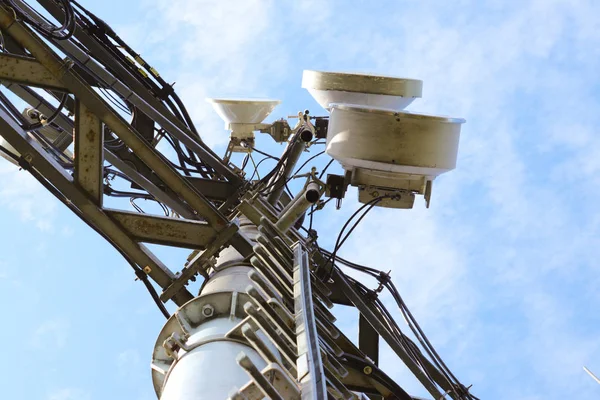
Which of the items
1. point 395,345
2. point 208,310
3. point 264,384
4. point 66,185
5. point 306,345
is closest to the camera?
point 264,384

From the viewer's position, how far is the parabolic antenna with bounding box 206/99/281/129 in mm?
10789

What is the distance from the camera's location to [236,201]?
920cm

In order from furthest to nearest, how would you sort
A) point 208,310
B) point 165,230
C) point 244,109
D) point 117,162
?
1. point 244,109
2. point 117,162
3. point 165,230
4. point 208,310

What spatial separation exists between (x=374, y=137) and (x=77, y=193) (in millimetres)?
2257

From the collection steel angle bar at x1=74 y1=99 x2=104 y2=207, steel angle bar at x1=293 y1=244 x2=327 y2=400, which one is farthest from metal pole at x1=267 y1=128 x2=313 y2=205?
steel angle bar at x1=293 y1=244 x2=327 y2=400

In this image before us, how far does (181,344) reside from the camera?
540cm

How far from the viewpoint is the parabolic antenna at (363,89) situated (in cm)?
928

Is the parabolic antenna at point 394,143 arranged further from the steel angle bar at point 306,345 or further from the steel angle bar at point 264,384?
the steel angle bar at point 264,384

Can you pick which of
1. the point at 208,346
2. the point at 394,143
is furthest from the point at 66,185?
the point at 394,143

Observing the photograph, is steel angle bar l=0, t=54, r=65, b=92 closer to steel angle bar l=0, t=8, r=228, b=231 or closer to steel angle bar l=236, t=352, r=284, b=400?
steel angle bar l=0, t=8, r=228, b=231

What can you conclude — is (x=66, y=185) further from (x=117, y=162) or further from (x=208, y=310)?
(x=208, y=310)

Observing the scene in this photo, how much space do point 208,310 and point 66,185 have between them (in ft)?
5.61

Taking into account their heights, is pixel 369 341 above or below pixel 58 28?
below

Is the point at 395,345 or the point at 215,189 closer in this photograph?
the point at 395,345
